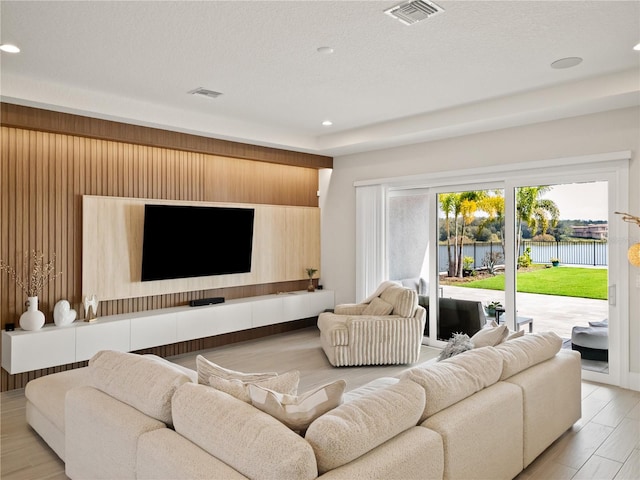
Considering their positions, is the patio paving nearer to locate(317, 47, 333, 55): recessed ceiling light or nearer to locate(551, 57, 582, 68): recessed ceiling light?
locate(551, 57, 582, 68): recessed ceiling light

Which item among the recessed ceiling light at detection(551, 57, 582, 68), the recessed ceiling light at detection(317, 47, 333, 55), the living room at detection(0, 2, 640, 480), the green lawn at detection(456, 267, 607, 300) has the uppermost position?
the recessed ceiling light at detection(551, 57, 582, 68)

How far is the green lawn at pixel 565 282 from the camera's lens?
14.7 feet

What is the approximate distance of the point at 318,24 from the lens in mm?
2955

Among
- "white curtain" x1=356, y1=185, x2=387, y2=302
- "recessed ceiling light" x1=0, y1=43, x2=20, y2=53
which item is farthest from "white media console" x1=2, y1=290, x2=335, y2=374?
"recessed ceiling light" x1=0, y1=43, x2=20, y2=53

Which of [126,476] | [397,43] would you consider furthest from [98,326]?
[397,43]

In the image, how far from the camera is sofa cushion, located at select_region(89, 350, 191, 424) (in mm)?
2020

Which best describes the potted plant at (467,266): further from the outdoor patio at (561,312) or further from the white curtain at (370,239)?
the white curtain at (370,239)

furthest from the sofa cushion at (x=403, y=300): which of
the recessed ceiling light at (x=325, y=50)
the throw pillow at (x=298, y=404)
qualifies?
the throw pillow at (x=298, y=404)

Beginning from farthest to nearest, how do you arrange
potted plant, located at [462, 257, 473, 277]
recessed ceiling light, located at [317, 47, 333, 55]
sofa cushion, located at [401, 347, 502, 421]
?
1. potted plant, located at [462, 257, 473, 277]
2. recessed ceiling light, located at [317, 47, 333, 55]
3. sofa cushion, located at [401, 347, 502, 421]

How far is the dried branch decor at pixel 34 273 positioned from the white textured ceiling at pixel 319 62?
4.79 feet

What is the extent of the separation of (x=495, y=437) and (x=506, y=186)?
132 inches

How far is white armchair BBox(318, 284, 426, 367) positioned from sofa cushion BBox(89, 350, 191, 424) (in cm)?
278

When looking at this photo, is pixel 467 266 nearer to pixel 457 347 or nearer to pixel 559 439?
pixel 457 347

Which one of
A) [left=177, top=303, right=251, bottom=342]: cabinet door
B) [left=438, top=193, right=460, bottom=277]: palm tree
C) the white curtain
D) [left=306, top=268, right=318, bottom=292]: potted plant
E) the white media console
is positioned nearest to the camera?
the white media console
